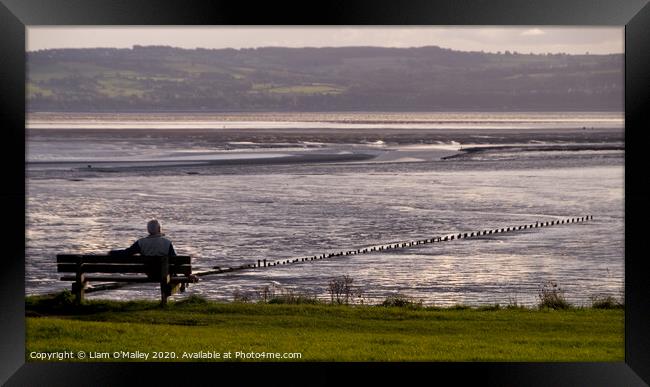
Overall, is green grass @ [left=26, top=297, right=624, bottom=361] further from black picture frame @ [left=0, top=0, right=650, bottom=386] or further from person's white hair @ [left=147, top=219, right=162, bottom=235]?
person's white hair @ [left=147, top=219, right=162, bottom=235]

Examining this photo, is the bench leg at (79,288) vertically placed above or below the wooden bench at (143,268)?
below

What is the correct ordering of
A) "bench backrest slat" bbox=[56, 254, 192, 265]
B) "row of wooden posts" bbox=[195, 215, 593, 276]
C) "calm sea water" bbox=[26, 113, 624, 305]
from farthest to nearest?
"row of wooden posts" bbox=[195, 215, 593, 276]
"calm sea water" bbox=[26, 113, 624, 305]
"bench backrest slat" bbox=[56, 254, 192, 265]

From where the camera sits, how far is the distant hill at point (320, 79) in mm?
96938

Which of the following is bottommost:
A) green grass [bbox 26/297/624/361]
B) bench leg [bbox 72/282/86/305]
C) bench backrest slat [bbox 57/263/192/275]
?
green grass [bbox 26/297/624/361]

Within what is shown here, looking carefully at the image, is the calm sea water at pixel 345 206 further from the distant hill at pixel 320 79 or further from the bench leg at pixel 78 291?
the distant hill at pixel 320 79

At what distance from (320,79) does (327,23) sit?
82654mm

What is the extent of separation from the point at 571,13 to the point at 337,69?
8526 centimetres

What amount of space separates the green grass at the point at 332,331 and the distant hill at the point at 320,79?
77.9 metres

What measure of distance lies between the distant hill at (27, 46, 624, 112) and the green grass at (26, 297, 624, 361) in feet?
256

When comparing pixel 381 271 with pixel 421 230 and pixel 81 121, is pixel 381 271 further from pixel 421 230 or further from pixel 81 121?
pixel 81 121

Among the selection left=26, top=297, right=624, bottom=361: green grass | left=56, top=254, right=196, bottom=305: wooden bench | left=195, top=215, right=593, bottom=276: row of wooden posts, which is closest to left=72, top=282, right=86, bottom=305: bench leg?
left=56, top=254, right=196, bottom=305: wooden bench

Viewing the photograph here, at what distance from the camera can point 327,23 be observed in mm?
11547

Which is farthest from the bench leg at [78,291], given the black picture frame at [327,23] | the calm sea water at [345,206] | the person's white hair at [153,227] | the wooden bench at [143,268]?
the calm sea water at [345,206]

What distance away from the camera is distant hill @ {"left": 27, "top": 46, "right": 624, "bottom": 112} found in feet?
318
